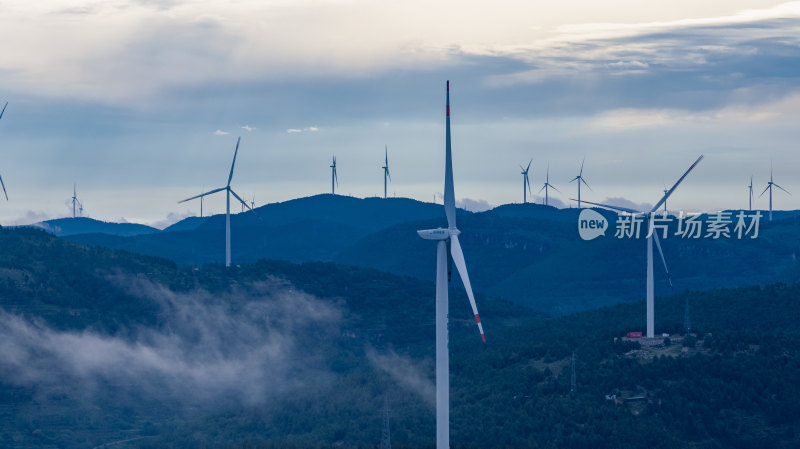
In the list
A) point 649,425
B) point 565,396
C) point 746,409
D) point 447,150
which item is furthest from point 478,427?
point 447,150

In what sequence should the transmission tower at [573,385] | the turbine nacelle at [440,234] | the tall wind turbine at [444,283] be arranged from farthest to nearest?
the transmission tower at [573,385]
the turbine nacelle at [440,234]
the tall wind turbine at [444,283]

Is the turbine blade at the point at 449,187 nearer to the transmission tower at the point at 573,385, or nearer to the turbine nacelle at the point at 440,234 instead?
the turbine nacelle at the point at 440,234

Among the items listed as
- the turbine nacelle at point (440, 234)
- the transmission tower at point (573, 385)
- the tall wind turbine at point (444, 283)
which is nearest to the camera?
the tall wind turbine at point (444, 283)

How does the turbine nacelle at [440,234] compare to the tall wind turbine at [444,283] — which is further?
the turbine nacelle at [440,234]

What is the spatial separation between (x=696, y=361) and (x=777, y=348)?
1352 centimetres

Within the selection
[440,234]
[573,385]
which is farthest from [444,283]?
[573,385]

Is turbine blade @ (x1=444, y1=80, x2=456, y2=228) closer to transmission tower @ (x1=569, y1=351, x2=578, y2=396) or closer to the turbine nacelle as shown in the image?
the turbine nacelle

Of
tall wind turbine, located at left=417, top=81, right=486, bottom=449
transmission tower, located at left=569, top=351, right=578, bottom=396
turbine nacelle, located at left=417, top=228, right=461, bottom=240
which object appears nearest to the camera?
tall wind turbine, located at left=417, top=81, right=486, bottom=449

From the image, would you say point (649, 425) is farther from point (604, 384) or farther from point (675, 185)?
point (675, 185)

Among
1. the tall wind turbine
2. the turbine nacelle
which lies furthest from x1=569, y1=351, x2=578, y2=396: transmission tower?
the turbine nacelle

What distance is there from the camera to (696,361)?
16825 cm

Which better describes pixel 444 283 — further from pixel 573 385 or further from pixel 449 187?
pixel 573 385

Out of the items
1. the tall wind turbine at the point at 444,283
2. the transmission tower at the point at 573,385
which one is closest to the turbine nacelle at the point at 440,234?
the tall wind turbine at the point at 444,283

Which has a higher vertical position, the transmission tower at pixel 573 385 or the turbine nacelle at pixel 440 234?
the turbine nacelle at pixel 440 234
